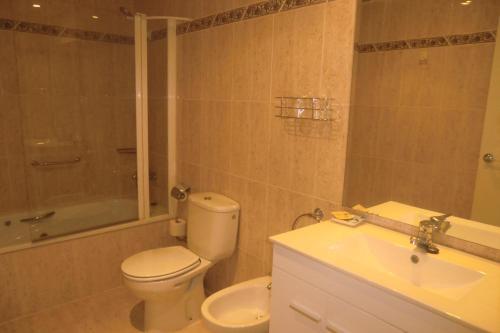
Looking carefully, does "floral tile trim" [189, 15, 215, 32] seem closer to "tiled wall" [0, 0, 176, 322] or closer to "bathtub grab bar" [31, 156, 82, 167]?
"tiled wall" [0, 0, 176, 322]

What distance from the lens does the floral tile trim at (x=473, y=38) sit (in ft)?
3.97

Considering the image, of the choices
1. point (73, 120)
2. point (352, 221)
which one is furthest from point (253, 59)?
point (73, 120)

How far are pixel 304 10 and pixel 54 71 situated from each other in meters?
2.03

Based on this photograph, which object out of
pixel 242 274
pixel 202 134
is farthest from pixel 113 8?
pixel 242 274

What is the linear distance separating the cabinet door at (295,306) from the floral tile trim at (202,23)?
1690mm

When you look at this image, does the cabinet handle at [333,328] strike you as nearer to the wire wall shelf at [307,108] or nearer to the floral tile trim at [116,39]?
the wire wall shelf at [307,108]

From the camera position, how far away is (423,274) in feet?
4.15

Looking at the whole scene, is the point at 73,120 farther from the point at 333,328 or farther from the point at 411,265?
the point at 411,265

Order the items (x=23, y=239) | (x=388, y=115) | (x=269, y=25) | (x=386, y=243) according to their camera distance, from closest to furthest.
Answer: (x=386, y=243) < (x=388, y=115) < (x=269, y=25) < (x=23, y=239)

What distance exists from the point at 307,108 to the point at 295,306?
0.92 m

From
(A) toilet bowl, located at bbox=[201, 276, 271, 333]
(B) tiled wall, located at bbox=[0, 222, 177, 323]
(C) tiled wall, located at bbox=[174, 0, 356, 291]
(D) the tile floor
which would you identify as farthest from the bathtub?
(A) toilet bowl, located at bbox=[201, 276, 271, 333]

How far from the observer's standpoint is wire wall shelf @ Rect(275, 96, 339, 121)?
64.2 inches

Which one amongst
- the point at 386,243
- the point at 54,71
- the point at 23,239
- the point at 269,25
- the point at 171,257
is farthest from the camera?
the point at 54,71

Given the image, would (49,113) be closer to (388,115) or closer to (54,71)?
(54,71)
